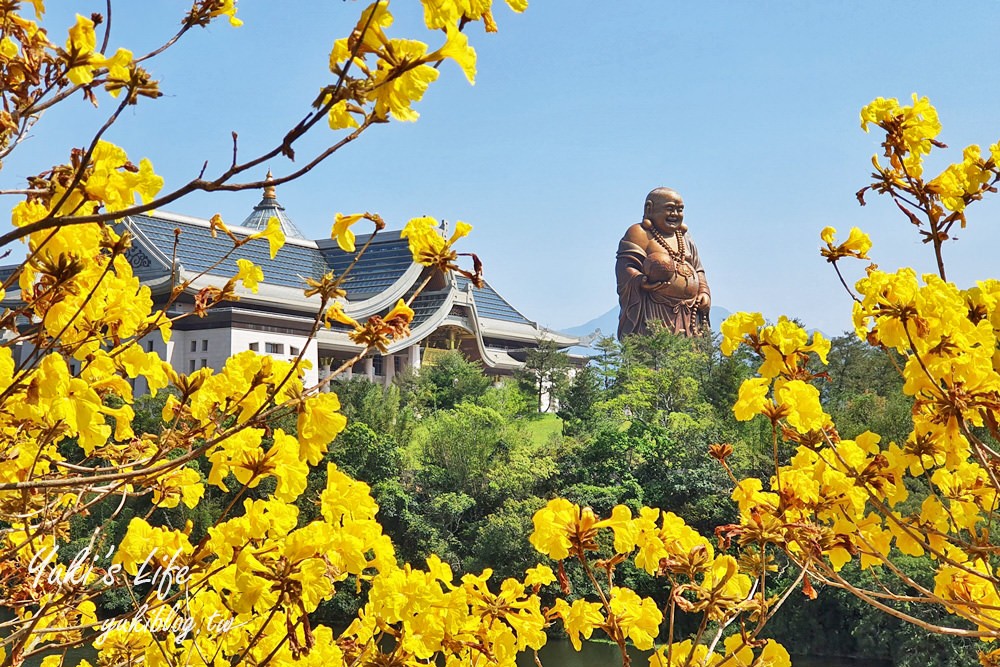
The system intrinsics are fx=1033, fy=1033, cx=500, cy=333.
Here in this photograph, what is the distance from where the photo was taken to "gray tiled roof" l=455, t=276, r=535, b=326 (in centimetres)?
3078

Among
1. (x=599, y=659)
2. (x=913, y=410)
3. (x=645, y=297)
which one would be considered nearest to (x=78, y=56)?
(x=913, y=410)

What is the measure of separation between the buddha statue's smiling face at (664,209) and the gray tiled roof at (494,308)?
8.17 m

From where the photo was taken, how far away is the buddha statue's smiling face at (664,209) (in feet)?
76.0

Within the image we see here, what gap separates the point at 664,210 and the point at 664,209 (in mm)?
26

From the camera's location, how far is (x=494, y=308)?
103 feet

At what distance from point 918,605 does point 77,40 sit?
35.7ft

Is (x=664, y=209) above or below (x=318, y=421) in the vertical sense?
above

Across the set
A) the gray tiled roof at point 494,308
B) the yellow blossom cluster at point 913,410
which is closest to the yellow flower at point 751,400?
the yellow blossom cluster at point 913,410

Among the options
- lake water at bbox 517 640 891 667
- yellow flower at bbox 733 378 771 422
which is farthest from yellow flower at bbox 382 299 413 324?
lake water at bbox 517 640 891 667

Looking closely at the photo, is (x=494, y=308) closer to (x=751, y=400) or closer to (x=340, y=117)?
(x=751, y=400)

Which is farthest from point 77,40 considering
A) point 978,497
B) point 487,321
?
point 487,321

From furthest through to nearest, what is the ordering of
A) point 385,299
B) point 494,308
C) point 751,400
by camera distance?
point 494,308
point 385,299
point 751,400

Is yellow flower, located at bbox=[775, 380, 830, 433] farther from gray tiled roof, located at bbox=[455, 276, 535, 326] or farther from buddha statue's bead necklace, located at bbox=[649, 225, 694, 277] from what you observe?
gray tiled roof, located at bbox=[455, 276, 535, 326]

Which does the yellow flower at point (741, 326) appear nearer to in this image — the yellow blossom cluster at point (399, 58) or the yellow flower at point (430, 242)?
the yellow flower at point (430, 242)
